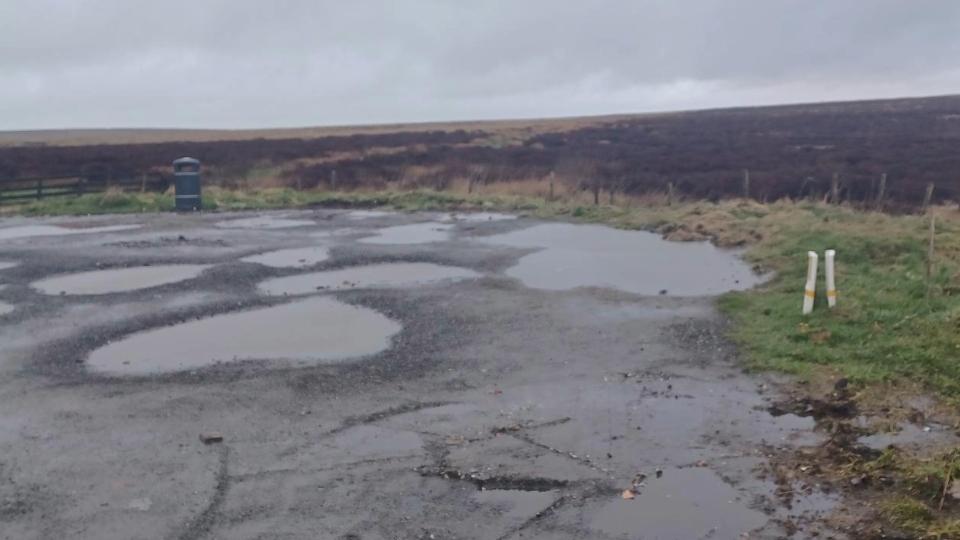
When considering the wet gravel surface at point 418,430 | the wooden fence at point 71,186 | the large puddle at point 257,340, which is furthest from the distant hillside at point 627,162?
the large puddle at point 257,340

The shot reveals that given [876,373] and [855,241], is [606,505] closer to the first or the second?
[876,373]

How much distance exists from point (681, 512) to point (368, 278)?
9.58 metres

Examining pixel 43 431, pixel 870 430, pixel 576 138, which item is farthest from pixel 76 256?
pixel 576 138

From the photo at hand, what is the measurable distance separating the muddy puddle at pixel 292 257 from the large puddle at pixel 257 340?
12.5 ft

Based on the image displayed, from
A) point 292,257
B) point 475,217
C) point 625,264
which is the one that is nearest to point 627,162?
point 475,217

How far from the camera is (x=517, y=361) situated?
31.1ft

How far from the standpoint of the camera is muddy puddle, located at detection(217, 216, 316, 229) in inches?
888

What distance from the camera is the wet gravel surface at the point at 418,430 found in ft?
18.8

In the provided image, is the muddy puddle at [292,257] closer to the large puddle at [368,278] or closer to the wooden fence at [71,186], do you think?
the large puddle at [368,278]

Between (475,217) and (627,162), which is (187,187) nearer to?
(475,217)

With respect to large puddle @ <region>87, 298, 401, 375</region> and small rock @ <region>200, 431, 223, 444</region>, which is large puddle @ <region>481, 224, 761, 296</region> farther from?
small rock @ <region>200, 431, 223, 444</region>

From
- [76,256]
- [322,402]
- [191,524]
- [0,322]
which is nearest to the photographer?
[191,524]

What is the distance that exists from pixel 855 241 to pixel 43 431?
12052mm

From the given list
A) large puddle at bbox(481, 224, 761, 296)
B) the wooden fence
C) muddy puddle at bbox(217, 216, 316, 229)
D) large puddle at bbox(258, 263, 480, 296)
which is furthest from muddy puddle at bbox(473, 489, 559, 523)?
the wooden fence
